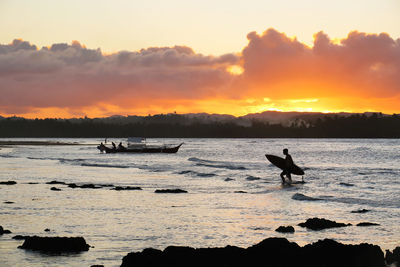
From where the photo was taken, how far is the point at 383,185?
121 ft

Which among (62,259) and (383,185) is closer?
(62,259)

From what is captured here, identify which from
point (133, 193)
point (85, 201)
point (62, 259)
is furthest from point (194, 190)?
point (62, 259)

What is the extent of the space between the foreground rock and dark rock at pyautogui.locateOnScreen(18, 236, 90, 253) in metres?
2.78

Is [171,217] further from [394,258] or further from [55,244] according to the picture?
[394,258]

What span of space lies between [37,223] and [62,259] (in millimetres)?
5574

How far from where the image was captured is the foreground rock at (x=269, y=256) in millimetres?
11188

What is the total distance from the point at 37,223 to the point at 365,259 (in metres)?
11.0

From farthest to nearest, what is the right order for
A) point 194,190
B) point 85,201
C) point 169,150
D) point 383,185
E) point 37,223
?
1. point 169,150
2. point 383,185
3. point 194,190
4. point 85,201
5. point 37,223

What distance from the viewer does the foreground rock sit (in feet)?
36.7

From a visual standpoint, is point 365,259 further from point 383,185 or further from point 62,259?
point 383,185

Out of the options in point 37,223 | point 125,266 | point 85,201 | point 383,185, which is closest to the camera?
point 125,266

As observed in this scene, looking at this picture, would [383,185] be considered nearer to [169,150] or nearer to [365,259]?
[365,259]

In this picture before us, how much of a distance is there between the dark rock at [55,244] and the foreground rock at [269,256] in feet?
9.11

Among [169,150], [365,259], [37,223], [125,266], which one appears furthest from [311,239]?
[169,150]
